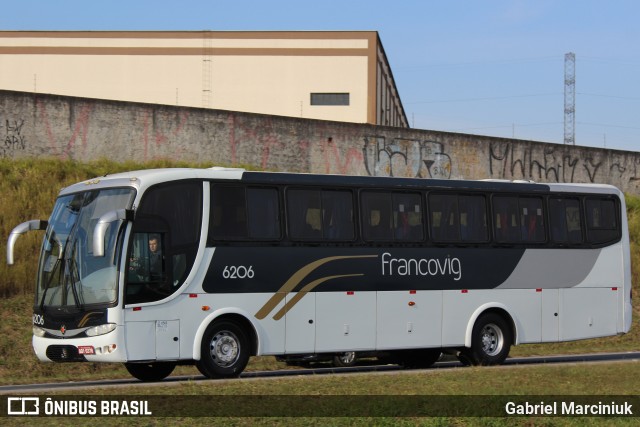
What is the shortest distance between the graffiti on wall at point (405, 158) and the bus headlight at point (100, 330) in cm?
2261

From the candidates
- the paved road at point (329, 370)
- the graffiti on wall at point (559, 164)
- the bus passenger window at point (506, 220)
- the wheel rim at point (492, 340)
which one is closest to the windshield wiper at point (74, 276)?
the paved road at point (329, 370)

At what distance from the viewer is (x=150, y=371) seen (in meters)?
19.3

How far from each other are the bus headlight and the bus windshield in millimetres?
350

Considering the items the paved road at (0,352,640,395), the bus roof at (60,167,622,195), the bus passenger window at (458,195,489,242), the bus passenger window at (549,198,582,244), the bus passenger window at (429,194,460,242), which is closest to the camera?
the bus roof at (60,167,622,195)

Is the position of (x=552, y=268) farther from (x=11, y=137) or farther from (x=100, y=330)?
(x=11, y=137)

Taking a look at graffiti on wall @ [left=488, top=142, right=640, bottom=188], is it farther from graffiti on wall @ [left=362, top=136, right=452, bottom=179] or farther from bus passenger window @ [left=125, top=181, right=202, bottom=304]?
bus passenger window @ [left=125, top=181, right=202, bottom=304]

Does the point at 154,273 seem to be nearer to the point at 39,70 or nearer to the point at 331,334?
the point at 331,334

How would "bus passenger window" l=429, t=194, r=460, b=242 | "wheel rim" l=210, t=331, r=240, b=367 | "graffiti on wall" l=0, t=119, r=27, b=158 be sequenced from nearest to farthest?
"wheel rim" l=210, t=331, r=240, b=367 → "bus passenger window" l=429, t=194, r=460, b=242 → "graffiti on wall" l=0, t=119, r=27, b=158

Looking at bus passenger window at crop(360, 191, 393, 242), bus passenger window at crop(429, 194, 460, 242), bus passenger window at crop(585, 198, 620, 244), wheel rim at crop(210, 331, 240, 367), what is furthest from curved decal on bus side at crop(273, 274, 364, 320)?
bus passenger window at crop(585, 198, 620, 244)

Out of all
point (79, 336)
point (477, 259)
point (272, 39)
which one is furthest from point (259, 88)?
point (79, 336)

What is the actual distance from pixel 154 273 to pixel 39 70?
43.0m

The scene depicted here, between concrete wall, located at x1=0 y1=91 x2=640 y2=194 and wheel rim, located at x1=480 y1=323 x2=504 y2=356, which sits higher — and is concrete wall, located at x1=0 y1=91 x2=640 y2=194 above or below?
above

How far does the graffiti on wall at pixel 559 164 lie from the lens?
4141cm

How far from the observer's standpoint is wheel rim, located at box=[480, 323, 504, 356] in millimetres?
21734
